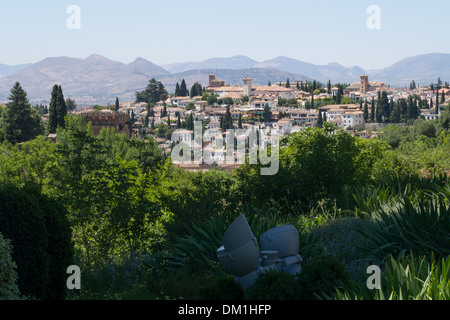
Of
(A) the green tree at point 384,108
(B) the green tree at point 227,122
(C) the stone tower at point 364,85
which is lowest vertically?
(B) the green tree at point 227,122

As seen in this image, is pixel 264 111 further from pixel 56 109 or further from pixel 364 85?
pixel 56 109

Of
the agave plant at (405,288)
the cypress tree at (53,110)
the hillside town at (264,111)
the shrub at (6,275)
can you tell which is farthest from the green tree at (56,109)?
the hillside town at (264,111)

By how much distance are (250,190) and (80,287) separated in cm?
527

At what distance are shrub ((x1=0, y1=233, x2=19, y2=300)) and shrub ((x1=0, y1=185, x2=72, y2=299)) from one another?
42 cm

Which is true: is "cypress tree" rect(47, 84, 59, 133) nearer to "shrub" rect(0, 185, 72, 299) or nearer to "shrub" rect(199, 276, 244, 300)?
"shrub" rect(0, 185, 72, 299)

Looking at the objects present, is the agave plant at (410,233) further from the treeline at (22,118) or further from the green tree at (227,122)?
the green tree at (227,122)

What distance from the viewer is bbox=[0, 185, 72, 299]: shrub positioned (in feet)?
16.1

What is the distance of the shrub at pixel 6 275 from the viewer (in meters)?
4.32

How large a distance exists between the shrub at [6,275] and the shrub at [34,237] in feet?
1.37

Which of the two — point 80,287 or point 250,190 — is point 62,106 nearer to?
point 250,190

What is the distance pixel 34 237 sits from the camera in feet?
16.3
